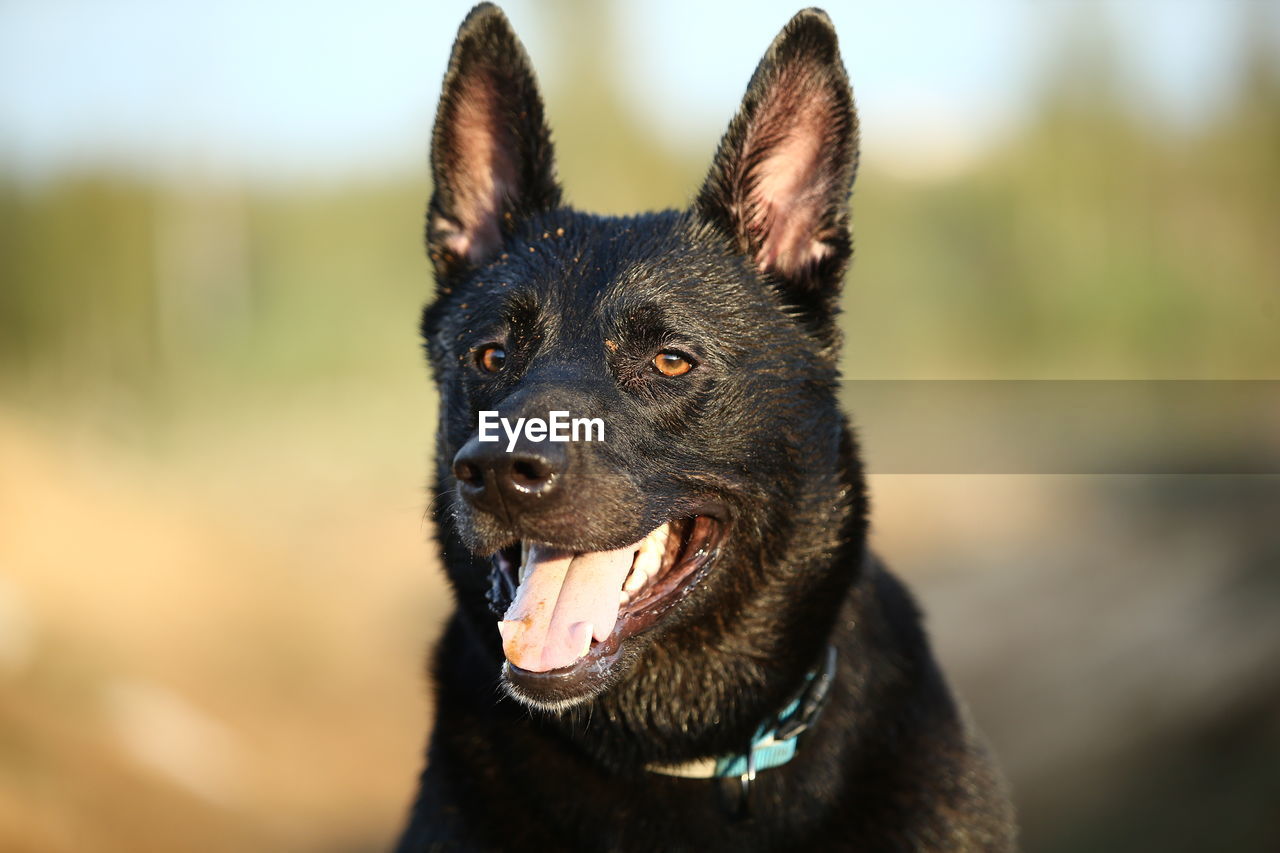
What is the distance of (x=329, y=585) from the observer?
9234 millimetres

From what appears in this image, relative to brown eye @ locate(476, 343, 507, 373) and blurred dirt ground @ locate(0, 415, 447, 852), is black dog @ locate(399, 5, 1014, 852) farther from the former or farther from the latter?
blurred dirt ground @ locate(0, 415, 447, 852)

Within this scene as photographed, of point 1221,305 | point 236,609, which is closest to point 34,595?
point 236,609

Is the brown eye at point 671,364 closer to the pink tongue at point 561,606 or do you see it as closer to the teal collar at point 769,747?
the pink tongue at point 561,606

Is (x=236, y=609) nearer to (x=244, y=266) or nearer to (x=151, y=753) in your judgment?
(x=151, y=753)

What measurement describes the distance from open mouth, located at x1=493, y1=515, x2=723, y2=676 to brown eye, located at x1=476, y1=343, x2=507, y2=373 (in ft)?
1.41

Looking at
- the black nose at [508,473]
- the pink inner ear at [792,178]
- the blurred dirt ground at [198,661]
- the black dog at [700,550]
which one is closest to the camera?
the black nose at [508,473]

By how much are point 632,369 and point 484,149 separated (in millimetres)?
873

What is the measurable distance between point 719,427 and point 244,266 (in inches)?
696

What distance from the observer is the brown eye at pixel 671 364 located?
253cm

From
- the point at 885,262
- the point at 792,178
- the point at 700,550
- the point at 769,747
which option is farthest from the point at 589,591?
the point at 885,262

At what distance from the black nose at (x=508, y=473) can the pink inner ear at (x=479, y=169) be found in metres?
1.03

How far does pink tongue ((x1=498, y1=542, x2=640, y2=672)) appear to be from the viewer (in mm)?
2246

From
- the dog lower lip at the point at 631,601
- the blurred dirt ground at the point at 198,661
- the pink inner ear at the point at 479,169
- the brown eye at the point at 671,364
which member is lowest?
the blurred dirt ground at the point at 198,661

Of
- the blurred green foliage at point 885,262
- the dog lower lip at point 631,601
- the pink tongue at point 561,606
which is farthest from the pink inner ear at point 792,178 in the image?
the blurred green foliage at point 885,262
